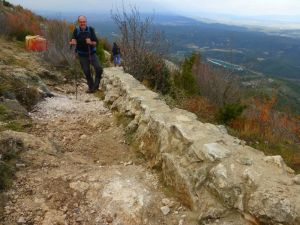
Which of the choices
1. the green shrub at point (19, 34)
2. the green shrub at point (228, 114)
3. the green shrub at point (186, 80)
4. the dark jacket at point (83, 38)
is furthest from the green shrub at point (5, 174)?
the green shrub at point (19, 34)

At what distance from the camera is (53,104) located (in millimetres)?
7109

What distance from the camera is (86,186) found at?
13.0ft

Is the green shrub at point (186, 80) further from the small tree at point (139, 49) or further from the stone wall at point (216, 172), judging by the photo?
the stone wall at point (216, 172)

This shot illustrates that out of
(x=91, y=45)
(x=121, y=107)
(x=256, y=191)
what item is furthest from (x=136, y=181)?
(x=91, y=45)

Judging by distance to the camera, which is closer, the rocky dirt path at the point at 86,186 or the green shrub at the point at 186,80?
the rocky dirt path at the point at 86,186

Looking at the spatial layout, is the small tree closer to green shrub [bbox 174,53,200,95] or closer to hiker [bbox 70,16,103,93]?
hiker [bbox 70,16,103,93]

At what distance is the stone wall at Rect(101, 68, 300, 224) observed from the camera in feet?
9.53

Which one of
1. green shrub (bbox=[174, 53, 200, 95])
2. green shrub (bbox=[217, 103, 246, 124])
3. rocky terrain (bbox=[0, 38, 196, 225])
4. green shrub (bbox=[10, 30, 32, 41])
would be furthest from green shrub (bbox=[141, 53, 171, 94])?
green shrub (bbox=[10, 30, 32, 41])

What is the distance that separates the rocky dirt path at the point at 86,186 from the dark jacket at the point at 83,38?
294 cm

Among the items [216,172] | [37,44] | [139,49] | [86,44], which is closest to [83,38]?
[86,44]

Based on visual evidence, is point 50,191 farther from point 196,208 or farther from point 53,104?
point 53,104

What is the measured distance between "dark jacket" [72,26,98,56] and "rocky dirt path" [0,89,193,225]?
9.64 feet

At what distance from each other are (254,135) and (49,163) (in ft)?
17.7

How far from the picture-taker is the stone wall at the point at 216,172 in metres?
2.91
